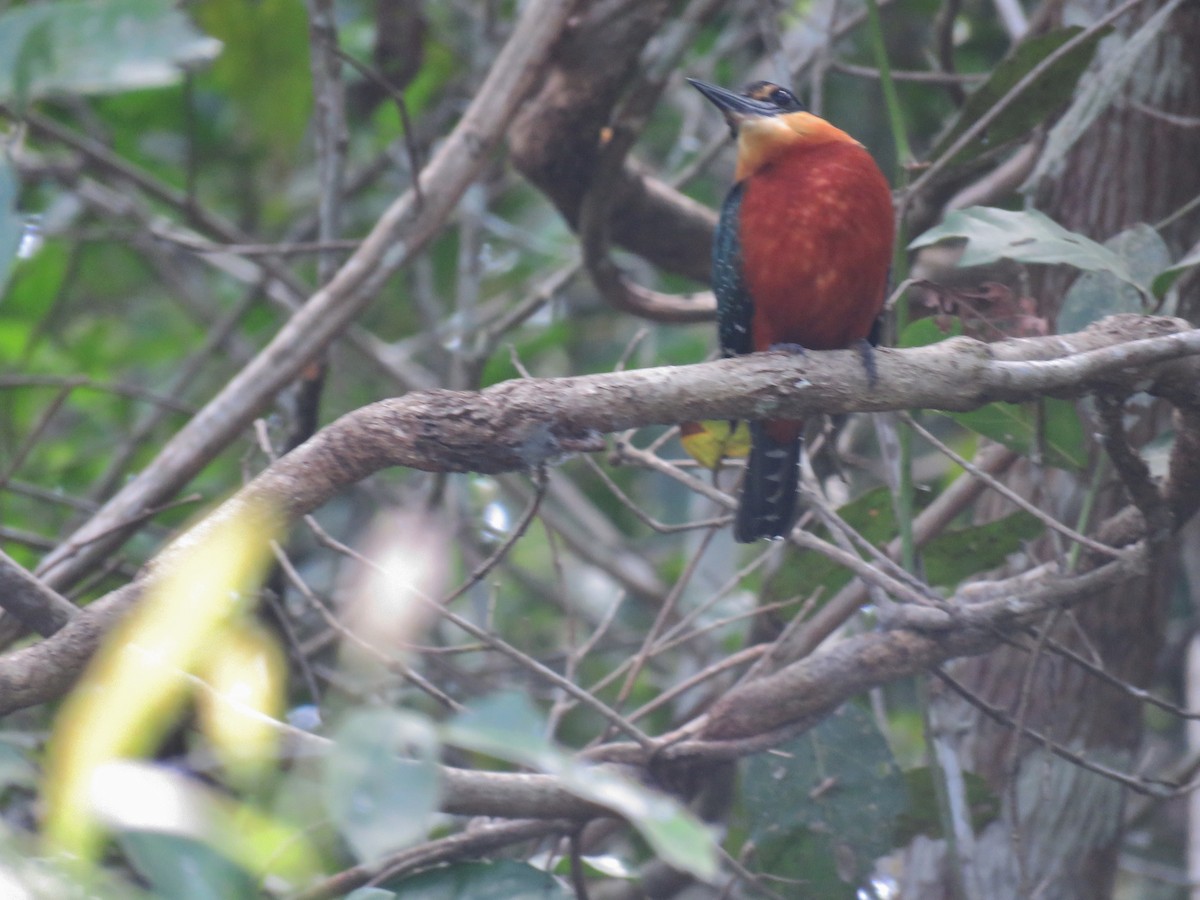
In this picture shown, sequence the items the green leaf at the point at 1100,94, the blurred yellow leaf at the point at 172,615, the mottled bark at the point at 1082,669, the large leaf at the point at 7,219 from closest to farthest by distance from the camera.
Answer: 1. the large leaf at the point at 7,219
2. the blurred yellow leaf at the point at 172,615
3. the green leaf at the point at 1100,94
4. the mottled bark at the point at 1082,669

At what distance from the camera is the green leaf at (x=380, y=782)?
110 cm

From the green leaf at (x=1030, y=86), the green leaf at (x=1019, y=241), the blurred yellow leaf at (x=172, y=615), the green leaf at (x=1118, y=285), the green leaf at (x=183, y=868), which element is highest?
the green leaf at (x=1030, y=86)

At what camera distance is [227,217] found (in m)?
6.46

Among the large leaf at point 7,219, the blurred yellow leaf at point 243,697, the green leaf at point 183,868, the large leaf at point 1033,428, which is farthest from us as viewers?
the large leaf at point 1033,428

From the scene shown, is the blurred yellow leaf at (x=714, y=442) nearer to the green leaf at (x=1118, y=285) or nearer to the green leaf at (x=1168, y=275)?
the green leaf at (x=1118, y=285)

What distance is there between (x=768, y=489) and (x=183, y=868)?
239 cm

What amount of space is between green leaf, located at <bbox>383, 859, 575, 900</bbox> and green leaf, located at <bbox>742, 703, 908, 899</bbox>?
0.98 metres

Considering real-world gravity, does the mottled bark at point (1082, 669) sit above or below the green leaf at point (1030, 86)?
below

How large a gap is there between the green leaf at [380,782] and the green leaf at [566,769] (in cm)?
6

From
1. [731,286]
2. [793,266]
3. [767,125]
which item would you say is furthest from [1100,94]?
[731,286]

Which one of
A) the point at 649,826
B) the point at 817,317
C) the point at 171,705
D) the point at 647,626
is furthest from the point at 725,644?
the point at 649,826

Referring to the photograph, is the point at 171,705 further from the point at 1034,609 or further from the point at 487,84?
the point at 487,84

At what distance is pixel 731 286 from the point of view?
143 inches

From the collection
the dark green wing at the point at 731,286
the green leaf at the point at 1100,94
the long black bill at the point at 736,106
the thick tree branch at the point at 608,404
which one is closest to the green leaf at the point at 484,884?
the thick tree branch at the point at 608,404
